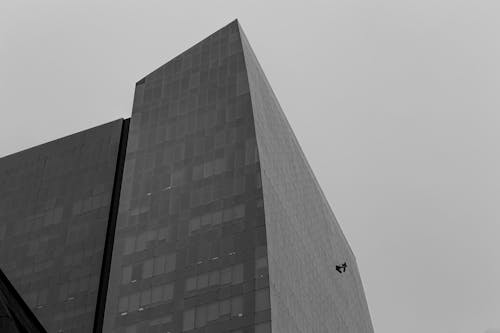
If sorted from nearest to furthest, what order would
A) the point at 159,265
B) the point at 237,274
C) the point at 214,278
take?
the point at 237,274 → the point at 214,278 → the point at 159,265

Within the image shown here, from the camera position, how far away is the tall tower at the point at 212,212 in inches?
3250

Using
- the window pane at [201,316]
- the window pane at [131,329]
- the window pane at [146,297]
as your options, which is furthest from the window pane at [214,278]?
the window pane at [131,329]

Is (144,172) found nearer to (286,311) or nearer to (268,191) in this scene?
(268,191)

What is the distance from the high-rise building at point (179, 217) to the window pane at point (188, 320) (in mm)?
101

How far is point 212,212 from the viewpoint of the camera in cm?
8794

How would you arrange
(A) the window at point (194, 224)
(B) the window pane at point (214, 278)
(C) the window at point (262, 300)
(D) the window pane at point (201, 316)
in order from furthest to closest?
(A) the window at point (194, 224) < (B) the window pane at point (214, 278) < (D) the window pane at point (201, 316) < (C) the window at point (262, 300)

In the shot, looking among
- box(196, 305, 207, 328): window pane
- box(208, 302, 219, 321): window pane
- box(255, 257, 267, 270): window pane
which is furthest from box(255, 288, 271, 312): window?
→ box(196, 305, 207, 328): window pane

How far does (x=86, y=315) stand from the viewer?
3730 inches

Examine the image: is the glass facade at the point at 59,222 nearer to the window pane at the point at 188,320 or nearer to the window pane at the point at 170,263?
the window pane at the point at 170,263

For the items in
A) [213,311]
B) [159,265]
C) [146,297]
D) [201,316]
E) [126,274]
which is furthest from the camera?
[126,274]

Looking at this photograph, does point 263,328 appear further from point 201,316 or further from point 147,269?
point 147,269

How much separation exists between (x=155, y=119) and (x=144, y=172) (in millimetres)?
7641

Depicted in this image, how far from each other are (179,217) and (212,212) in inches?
146

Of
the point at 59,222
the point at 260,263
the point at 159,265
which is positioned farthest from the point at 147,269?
the point at 59,222
